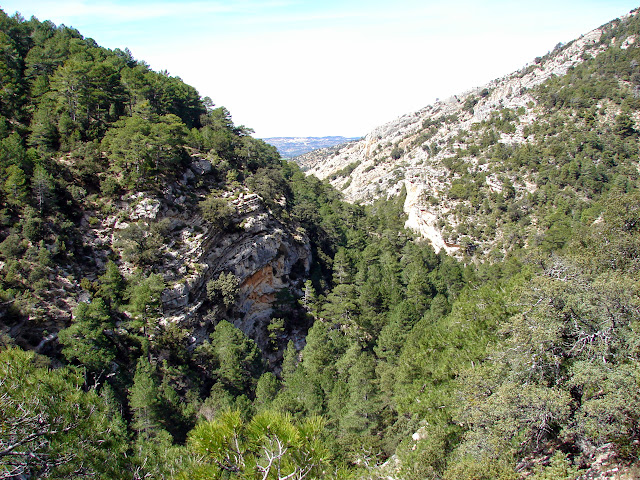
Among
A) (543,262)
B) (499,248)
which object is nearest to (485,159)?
(499,248)

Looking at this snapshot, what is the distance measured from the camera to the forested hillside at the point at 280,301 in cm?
985

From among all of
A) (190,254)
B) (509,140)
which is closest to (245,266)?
(190,254)

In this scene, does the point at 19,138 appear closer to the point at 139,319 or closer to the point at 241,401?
the point at 139,319

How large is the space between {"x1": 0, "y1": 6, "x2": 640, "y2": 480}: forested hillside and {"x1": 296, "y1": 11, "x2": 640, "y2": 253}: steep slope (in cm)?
58

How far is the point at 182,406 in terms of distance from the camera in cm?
2511

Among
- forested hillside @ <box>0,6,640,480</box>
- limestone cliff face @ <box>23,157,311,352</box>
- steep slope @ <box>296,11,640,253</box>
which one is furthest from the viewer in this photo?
steep slope @ <box>296,11,640,253</box>

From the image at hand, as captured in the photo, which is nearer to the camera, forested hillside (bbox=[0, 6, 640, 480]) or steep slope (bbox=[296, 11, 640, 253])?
forested hillside (bbox=[0, 6, 640, 480])

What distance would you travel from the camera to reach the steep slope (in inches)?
2229

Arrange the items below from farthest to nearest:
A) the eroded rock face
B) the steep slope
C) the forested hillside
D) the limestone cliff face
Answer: the steep slope → the eroded rock face → the limestone cliff face → the forested hillside

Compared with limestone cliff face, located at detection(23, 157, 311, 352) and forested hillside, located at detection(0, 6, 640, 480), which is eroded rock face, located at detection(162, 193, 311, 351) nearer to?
limestone cliff face, located at detection(23, 157, 311, 352)

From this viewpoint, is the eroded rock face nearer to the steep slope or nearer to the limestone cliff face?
the limestone cliff face

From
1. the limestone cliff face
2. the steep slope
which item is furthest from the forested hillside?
the steep slope

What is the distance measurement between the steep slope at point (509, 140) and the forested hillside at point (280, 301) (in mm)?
578

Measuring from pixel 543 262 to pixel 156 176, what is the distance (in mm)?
34322
